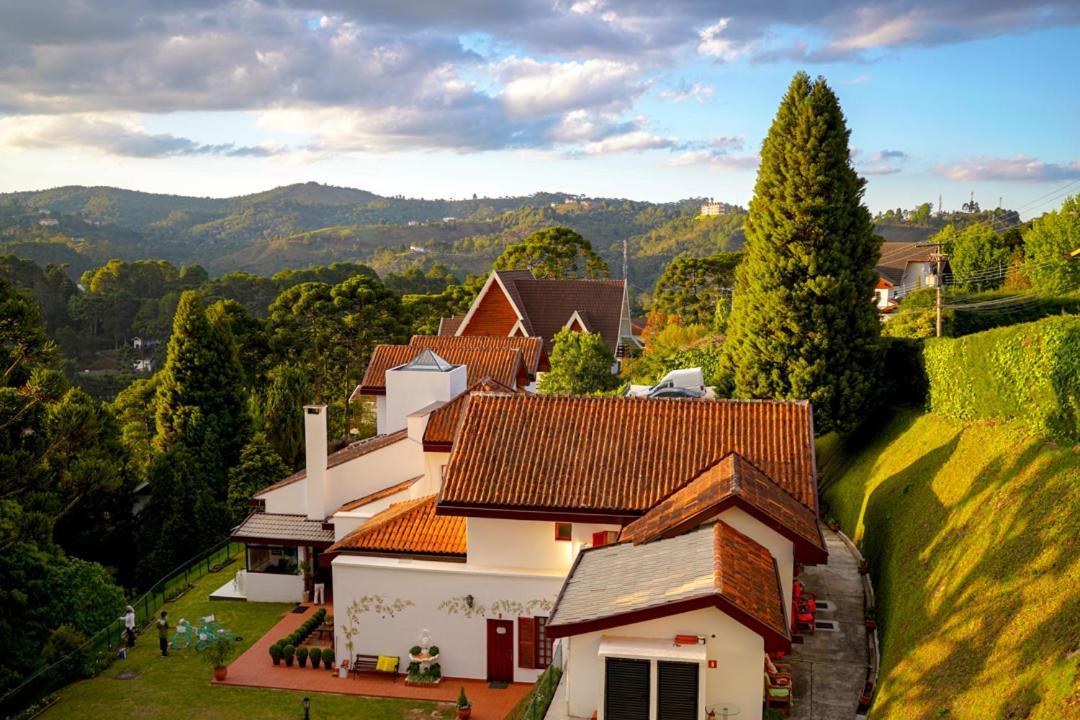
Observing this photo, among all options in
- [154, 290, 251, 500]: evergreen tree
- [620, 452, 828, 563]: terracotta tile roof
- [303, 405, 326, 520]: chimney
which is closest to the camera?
[620, 452, 828, 563]: terracotta tile roof

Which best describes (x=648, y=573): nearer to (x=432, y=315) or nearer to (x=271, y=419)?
(x=271, y=419)

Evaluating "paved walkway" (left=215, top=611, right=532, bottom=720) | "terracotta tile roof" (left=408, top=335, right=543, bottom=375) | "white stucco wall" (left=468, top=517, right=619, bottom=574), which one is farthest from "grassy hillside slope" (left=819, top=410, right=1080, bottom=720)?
"terracotta tile roof" (left=408, top=335, right=543, bottom=375)

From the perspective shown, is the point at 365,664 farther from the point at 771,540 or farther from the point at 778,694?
the point at 778,694

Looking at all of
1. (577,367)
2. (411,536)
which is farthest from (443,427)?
(577,367)

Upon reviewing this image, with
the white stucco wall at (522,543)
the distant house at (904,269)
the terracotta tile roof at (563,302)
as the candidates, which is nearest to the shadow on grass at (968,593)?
the white stucco wall at (522,543)

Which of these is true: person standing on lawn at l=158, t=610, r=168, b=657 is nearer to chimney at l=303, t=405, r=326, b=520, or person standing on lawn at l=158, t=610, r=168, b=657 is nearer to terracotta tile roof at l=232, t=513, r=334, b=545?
terracotta tile roof at l=232, t=513, r=334, b=545

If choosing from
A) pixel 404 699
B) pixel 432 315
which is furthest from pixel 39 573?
pixel 432 315

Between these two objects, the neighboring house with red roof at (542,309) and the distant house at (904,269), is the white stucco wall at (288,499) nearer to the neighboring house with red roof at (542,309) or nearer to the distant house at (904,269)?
the neighboring house with red roof at (542,309)
